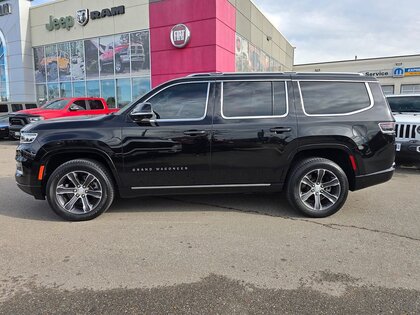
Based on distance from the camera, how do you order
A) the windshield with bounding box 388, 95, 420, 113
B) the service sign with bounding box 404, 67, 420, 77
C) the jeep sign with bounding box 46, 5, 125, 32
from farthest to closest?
the service sign with bounding box 404, 67, 420, 77
the jeep sign with bounding box 46, 5, 125, 32
the windshield with bounding box 388, 95, 420, 113

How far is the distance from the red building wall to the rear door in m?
13.0

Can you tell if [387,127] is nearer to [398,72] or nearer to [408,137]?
[408,137]

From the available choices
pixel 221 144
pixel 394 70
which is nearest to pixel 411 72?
pixel 394 70

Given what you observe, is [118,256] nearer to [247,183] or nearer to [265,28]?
[247,183]

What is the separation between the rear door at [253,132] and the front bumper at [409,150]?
168 inches

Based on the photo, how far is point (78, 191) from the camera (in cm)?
441

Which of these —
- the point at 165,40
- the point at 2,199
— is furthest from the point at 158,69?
the point at 2,199

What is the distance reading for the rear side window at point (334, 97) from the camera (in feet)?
14.9

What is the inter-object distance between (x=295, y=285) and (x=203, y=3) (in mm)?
16741

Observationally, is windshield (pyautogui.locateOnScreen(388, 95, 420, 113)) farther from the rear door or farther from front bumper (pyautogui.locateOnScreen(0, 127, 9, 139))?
front bumper (pyautogui.locateOnScreen(0, 127, 9, 139))

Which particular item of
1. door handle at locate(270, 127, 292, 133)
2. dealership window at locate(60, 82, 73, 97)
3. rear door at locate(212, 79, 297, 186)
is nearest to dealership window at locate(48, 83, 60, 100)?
dealership window at locate(60, 82, 73, 97)

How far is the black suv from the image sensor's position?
4.33m

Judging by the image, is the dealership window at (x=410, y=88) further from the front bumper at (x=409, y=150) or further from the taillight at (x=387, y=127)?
the taillight at (x=387, y=127)

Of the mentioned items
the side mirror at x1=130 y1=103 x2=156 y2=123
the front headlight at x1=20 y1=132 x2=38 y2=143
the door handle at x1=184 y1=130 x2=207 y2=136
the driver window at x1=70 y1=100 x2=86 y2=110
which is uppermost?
the driver window at x1=70 y1=100 x2=86 y2=110
